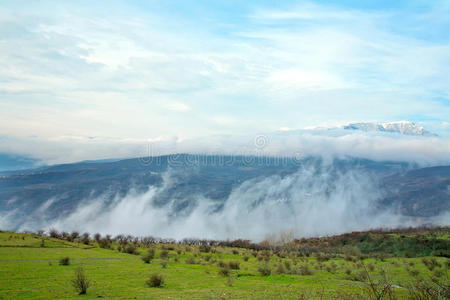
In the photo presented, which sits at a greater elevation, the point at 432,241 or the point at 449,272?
the point at 449,272

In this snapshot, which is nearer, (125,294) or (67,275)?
(125,294)

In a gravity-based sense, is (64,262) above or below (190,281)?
above

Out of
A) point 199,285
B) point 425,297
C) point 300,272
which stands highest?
point 425,297

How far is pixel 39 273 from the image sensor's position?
76.9 feet

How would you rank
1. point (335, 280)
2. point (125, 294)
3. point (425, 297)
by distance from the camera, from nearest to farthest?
point (425, 297) < point (125, 294) < point (335, 280)

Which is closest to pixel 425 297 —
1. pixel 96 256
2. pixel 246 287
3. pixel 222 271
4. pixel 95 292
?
pixel 246 287

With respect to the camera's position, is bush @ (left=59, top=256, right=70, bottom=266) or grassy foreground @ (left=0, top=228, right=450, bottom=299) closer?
grassy foreground @ (left=0, top=228, right=450, bottom=299)

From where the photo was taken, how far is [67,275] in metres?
23.4

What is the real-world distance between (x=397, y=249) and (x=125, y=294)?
61072mm

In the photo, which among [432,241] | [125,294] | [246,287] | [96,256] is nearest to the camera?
[125,294]

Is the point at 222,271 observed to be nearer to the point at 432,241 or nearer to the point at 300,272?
the point at 300,272

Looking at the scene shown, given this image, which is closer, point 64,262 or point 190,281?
point 190,281

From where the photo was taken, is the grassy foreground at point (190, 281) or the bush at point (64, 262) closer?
the grassy foreground at point (190, 281)

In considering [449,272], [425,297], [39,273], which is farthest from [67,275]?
[449,272]
